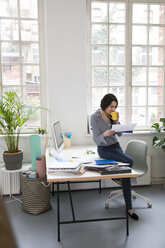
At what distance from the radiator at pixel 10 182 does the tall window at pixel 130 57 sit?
1576 millimetres

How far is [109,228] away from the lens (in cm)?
276

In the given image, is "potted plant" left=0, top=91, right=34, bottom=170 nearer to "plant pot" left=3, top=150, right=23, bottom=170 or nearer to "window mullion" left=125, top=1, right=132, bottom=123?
"plant pot" left=3, top=150, right=23, bottom=170

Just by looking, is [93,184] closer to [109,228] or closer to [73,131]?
[73,131]

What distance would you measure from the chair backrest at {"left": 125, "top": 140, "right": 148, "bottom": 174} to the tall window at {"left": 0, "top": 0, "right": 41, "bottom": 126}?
1501 millimetres

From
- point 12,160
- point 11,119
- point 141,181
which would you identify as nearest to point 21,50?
point 11,119

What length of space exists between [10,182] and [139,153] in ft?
6.10

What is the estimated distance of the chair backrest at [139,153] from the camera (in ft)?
11.0

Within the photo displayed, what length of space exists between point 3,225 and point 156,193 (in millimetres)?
3721

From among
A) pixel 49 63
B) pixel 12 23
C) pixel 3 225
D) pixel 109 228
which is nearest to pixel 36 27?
pixel 12 23

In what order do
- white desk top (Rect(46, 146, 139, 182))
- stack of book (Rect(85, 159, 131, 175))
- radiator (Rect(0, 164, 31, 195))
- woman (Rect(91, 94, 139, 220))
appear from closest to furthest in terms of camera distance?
white desk top (Rect(46, 146, 139, 182)) < stack of book (Rect(85, 159, 131, 175)) < woman (Rect(91, 94, 139, 220)) < radiator (Rect(0, 164, 31, 195))

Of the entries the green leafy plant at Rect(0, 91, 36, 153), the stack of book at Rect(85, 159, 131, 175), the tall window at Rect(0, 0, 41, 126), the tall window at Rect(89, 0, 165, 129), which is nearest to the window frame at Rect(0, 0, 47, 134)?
the tall window at Rect(0, 0, 41, 126)

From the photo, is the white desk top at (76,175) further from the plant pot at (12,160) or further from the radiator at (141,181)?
the radiator at (141,181)

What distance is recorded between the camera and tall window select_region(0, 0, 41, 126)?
3.75m

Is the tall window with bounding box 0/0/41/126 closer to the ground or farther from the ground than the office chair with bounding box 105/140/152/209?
farther from the ground
